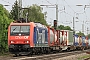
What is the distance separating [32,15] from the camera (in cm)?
9075

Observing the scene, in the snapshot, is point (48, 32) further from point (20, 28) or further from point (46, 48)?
point (20, 28)

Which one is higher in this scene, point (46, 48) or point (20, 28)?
point (20, 28)

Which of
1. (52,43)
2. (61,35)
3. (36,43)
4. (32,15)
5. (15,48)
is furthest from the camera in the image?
(32,15)

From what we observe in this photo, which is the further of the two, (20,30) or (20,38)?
(20,30)

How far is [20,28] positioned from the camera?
2727 cm

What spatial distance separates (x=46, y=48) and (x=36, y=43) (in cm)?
543

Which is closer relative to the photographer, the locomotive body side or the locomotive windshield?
the locomotive body side

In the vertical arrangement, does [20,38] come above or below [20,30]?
below

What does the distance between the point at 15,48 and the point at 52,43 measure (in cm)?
1043

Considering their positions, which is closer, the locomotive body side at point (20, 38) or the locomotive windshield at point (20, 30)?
the locomotive body side at point (20, 38)

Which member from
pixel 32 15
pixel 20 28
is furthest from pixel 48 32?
pixel 32 15

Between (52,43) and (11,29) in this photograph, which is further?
(52,43)

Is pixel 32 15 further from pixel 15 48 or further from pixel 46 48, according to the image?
pixel 15 48

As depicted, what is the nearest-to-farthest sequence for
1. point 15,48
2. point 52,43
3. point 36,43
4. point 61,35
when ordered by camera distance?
point 15,48 → point 36,43 → point 52,43 → point 61,35
